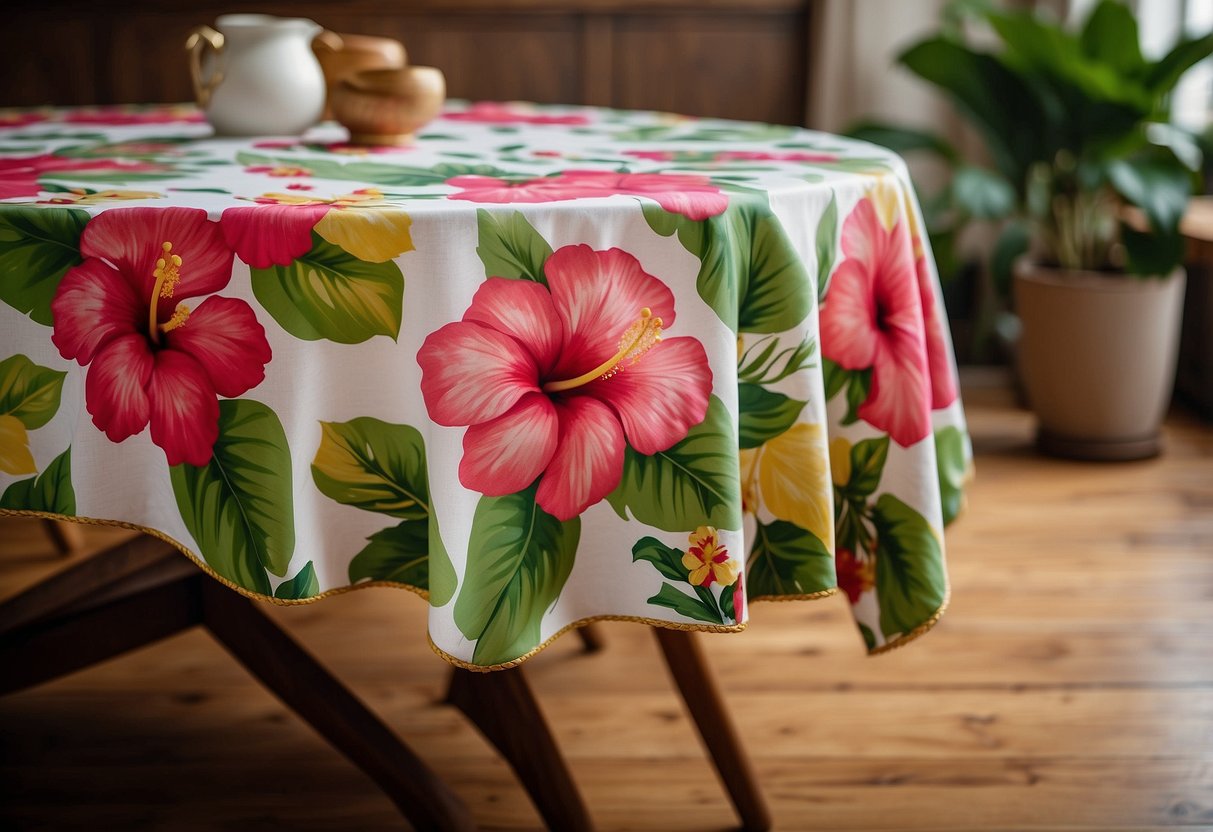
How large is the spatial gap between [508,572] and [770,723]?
2.39 ft

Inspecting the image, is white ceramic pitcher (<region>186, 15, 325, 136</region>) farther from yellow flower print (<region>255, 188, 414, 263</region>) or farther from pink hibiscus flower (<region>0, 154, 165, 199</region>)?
yellow flower print (<region>255, 188, 414, 263</region>)

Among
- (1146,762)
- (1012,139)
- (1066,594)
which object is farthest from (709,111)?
(1146,762)

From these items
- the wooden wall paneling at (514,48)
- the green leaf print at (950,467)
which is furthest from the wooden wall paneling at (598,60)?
the green leaf print at (950,467)

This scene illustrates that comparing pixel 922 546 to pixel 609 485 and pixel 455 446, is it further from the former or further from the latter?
pixel 455 446

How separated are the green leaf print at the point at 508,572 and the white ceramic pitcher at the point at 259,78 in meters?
0.65

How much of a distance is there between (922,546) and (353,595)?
1036 millimetres

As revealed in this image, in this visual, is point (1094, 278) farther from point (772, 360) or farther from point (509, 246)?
point (509, 246)

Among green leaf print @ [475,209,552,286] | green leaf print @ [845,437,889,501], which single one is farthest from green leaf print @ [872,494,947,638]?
green leaf print @ [475,209,552,286]

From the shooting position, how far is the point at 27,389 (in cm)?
81

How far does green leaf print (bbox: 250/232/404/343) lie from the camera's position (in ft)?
2.52

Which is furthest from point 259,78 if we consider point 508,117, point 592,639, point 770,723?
point 770,723

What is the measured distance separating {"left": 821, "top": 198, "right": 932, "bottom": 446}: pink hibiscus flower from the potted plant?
4.55 ft

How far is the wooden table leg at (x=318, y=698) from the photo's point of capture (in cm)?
111

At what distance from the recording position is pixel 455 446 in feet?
2.53
